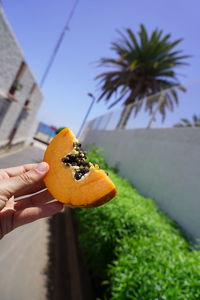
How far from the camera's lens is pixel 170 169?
18.9ft

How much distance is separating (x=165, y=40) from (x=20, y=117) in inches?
398

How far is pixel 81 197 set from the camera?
4.75 feet

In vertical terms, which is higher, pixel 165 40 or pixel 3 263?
pixel 165 40


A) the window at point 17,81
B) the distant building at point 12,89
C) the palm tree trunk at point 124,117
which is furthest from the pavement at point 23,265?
the window at point 17,81

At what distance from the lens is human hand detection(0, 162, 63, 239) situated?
152 cm

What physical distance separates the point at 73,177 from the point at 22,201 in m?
0.73

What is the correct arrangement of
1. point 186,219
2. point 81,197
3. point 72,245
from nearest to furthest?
point 81,197 < point 186,219 < point 72,245

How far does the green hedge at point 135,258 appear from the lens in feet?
6.09

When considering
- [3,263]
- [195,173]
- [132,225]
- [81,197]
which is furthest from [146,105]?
[81,197]

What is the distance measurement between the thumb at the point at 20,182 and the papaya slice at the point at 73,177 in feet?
0.30

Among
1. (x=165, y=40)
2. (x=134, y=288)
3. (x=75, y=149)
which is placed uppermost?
(x=165, y=40)

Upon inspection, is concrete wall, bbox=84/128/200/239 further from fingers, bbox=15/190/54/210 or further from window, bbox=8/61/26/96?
window, bbox=8/61/26/96

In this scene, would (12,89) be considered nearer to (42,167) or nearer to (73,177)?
(42,167)

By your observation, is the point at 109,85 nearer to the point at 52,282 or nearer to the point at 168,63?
the point at 168,63
